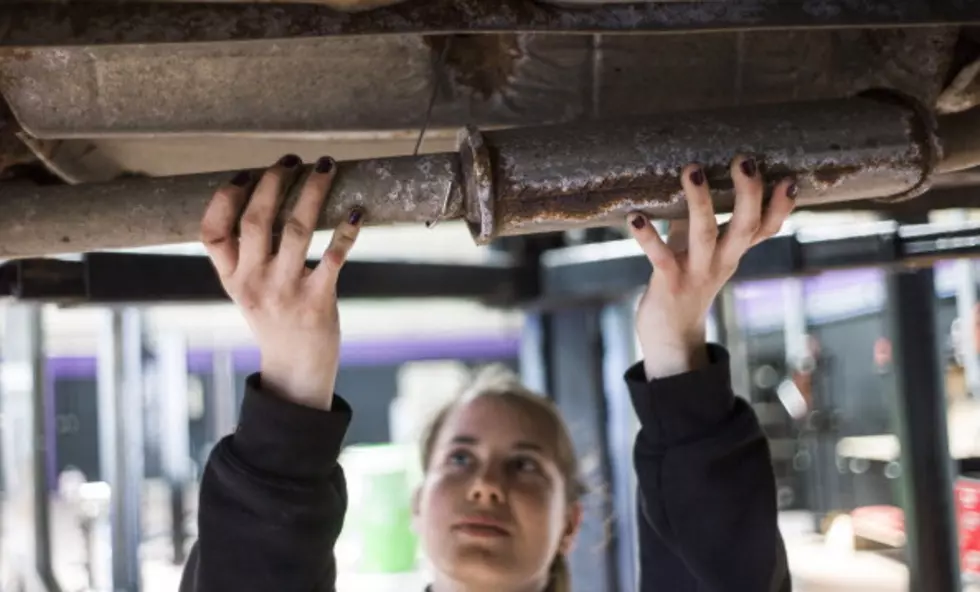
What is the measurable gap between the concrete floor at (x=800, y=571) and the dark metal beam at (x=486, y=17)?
124 inches

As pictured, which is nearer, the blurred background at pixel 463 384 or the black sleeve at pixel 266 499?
the black sleeve at pixel 266 499

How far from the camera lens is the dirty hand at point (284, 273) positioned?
719 millimetres

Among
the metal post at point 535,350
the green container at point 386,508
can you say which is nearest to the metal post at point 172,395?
the green container at point 386,508

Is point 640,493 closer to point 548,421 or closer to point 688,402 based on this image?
point 688,402

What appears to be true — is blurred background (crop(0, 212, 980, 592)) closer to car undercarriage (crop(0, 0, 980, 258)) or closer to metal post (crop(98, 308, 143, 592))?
metal post (crop(98, 308, 143, 592))

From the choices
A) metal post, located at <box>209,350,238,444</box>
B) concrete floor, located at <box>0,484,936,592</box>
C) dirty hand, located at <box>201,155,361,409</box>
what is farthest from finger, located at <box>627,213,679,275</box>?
metal post, located at <box>209,350,238,444</box>

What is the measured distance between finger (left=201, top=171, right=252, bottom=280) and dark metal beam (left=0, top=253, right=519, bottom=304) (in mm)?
386

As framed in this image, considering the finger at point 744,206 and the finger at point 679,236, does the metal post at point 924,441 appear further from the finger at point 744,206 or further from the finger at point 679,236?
the finger at point 744,206

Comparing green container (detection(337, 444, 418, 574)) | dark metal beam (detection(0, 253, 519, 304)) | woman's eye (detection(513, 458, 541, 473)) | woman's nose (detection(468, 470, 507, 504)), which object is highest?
dark metal beam (detection(0, 253, 519, 304))

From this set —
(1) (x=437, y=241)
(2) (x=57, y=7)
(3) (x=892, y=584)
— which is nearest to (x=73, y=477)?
(1) (x=437, y=241)

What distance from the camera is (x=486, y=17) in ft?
2.35

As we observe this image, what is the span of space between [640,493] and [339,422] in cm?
34

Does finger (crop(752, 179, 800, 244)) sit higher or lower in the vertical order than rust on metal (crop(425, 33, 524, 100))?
lower

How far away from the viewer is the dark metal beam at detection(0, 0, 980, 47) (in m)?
0.71
